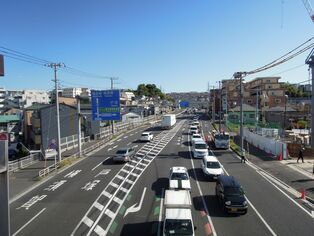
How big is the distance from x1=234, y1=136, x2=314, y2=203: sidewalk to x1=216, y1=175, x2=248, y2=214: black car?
5.30 meters

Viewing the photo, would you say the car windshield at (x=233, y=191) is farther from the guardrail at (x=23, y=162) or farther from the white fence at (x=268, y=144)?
the guardrail at (x=23, y=162)

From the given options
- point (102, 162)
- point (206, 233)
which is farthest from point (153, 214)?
point (102, 162)

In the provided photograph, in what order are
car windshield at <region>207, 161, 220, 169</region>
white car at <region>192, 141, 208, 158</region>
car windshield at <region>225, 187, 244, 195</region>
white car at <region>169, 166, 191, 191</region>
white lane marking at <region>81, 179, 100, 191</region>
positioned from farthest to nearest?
white car at <region>192, 141, 208, 158</region>
car windshield at <region>207, 161, 220, 169</region>
white lane marking at <region>81, 179, 100, 191</region>
white car at <region>169, 166, 191, 191</region>
car windshield at <region>225, 187, 244, 195</region>

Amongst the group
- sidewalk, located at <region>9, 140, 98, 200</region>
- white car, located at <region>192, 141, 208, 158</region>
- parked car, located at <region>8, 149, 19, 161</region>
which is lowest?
parked car, located at <region>8, 149, 19, 161</region>

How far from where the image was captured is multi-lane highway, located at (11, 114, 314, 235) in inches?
631

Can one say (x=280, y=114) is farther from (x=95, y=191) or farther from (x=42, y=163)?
(x=95, y=191)

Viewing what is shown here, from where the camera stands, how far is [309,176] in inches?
1048

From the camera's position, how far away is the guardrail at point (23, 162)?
31.7 meters

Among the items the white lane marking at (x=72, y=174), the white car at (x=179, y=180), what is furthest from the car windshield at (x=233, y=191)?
the white lane marking at (x=72, y=174)

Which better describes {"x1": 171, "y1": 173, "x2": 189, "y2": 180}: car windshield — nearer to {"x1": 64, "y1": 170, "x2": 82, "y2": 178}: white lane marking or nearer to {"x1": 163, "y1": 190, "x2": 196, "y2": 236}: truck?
{"x1": 163, "y1": 190, "x2": 196, "y2": 236}: truck

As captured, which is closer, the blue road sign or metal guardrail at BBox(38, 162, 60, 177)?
metal guardrail at BBox(38, 162, 60, 177)

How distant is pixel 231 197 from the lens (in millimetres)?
17750

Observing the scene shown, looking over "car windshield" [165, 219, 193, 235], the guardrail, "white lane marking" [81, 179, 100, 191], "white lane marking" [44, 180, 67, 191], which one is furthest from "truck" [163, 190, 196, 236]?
the guardrail

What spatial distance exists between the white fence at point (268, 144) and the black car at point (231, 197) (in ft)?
57.2
